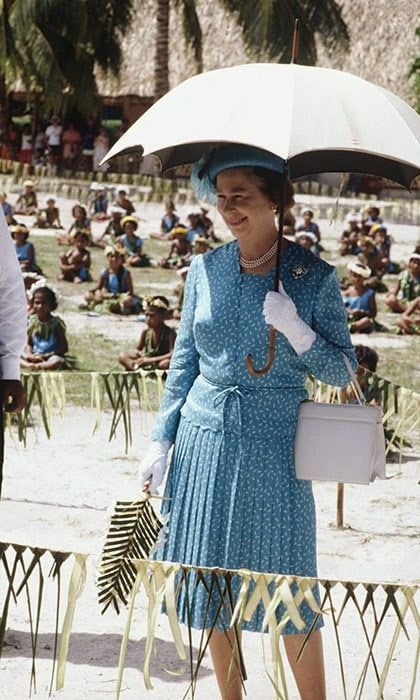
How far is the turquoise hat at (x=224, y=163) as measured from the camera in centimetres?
363

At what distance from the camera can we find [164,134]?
3.58 m

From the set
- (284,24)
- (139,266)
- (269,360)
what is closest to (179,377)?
(269,360)

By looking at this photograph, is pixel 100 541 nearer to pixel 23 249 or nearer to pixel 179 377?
pixel 179 377

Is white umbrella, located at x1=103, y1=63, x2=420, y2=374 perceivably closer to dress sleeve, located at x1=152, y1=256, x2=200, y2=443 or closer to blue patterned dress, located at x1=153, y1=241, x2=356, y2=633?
blue patterned dress, located at x1=153, y1=241, x2=356, y2=633

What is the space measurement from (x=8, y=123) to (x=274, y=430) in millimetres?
27060

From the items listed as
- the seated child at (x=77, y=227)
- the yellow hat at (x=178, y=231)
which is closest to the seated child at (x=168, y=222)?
the yellow hat at (x=178, y=231)

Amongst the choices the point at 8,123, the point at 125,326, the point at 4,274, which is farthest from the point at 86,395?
the point at 8,123

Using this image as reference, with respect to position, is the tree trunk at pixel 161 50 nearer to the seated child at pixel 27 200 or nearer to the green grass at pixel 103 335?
the seated child at pixel 27 200

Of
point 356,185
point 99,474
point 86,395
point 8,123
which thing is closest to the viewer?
point 99,474

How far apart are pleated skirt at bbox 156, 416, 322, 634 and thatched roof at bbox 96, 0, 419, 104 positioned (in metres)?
26.9

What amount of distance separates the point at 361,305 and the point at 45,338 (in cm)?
410

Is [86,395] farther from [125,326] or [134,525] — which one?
[134,525]

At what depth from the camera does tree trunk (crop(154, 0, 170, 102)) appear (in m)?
27.5

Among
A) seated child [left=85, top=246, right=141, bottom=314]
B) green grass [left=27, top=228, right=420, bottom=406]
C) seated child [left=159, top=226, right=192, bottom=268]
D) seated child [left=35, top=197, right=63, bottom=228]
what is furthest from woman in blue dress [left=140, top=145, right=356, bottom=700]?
seated child [left=35, top=197, right=63, bottom=228]
